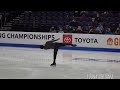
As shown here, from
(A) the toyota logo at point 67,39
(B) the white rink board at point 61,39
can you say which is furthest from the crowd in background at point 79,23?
(A) the toyota logo at point 67,39

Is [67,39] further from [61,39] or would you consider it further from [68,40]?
[61,39]

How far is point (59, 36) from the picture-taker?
12883 mm

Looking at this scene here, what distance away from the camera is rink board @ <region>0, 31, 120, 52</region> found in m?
11.9

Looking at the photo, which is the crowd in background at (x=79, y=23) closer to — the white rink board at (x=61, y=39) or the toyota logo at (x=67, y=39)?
the white rink board at (x=61, y=39)

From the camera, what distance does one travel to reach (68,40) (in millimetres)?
12625

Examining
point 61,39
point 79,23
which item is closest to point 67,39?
point 61,39

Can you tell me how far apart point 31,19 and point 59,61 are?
6074mm

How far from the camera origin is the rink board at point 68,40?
39.1 feet

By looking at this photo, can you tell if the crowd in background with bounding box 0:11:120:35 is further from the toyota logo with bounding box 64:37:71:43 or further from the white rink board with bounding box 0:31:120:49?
the toyota logo with bounding box 64:37:71:43

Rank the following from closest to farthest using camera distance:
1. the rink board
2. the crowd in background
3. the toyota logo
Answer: the rink board, the toyota logo, the crowd in background

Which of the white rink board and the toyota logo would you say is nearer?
the white rink board

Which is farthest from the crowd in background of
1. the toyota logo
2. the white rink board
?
the toyota logo
